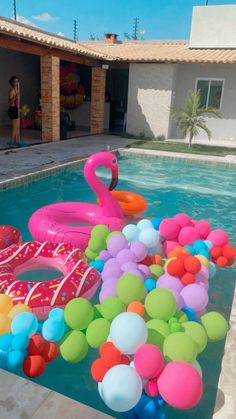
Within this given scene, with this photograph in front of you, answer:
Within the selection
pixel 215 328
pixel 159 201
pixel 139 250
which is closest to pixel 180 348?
pixel 215 328

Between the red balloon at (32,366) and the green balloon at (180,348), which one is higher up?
the green balloon at (180,348)

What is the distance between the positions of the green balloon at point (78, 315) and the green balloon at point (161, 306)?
0.48 meters

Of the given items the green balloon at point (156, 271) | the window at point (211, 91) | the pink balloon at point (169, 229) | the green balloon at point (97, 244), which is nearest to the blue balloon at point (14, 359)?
the green balloon at point (156, 271)

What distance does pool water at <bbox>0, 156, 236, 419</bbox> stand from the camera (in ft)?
9.79

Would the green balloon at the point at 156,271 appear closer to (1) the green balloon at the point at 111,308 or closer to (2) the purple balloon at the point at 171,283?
(2) the purple balloon at the point at 171,283

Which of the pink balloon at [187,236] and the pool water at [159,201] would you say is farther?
the pink balloon at [187,236]

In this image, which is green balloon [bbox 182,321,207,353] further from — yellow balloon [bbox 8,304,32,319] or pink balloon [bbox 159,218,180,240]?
pink balloon [bbox 159,218,180,240]

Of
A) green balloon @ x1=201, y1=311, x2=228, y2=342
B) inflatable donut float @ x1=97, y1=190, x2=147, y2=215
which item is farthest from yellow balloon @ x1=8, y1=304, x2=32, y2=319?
inflatable donut float @ x1=97, y1=190, x2=147, y2=215

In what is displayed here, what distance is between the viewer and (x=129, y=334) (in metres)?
2.44

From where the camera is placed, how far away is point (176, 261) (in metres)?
3.64

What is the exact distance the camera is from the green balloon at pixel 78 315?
279 centimetres

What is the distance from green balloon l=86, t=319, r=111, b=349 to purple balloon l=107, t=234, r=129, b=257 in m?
1.37

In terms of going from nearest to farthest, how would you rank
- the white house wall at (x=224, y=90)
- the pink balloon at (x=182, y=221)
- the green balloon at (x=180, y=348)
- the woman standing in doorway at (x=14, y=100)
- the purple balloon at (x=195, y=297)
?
the green balloon at (x=180, y=348), the purple balloon at (x=195, y=297), the pink balloon at (x=182, y=221), the woman standing in doorway at (x=14, y=100), the white house wall at (x=224, y=90)

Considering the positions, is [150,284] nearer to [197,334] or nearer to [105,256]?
[105,256]
